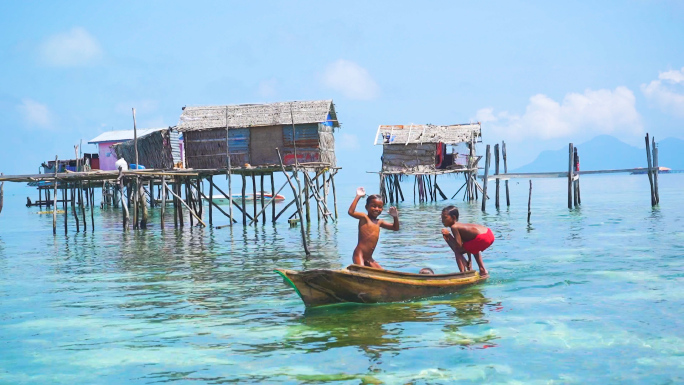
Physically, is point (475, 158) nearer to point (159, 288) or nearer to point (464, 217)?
point (464, 217)

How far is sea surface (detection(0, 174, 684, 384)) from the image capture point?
7531 mm

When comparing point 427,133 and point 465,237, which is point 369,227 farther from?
point 427,133

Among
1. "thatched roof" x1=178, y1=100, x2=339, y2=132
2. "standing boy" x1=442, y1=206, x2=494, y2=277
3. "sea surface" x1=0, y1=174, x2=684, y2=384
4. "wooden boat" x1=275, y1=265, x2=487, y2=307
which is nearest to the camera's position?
"sea surface" x1=0, y1=174, x2=684, y2=384

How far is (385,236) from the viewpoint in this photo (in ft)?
74.1

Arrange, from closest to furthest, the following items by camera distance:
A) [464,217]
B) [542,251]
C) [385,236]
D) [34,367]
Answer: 1. [34,367]
2. [542,251]
3. [385,236]
4. [464,217]

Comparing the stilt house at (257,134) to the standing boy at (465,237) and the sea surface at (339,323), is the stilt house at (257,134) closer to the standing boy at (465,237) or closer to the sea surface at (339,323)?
the sea surface at (339,323)

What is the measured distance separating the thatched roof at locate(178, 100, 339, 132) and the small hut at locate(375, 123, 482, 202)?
41.8 feet

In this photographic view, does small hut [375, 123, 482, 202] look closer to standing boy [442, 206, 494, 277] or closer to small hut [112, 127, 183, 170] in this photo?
small hut [112, 127, 183, 170]

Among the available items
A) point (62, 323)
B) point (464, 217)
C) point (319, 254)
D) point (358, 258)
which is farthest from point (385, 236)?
point (62, 323)

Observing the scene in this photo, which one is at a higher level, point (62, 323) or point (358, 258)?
point (358, 258)

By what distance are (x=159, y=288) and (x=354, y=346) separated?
5751 millimetres

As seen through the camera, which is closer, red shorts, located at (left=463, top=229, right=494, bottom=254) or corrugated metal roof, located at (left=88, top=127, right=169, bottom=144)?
red shorts, located at (left=463, top=229, right=494, bottom=254)

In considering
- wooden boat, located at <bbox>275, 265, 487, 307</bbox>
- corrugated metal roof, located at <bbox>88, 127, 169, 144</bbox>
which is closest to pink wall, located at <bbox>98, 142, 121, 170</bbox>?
corrugated metal roof, located at <bbox>88, 127, 169, 144</bbox>

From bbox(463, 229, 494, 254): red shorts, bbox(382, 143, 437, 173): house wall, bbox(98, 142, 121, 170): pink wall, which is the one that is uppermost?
bbox(98, 142, 121, 170): pink wall
